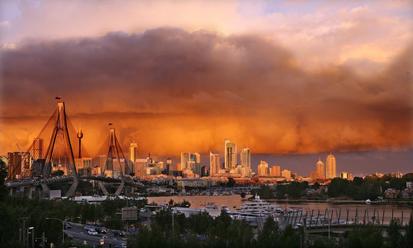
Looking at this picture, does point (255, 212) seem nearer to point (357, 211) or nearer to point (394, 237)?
point (357, 211)

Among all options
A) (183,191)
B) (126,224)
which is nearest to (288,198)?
(183,191)

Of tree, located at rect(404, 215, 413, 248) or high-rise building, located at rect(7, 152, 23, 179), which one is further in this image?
high-rise building, located at rect(7, 152, 23, 179)

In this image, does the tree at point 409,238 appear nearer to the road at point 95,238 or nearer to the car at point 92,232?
the road at point 95,238

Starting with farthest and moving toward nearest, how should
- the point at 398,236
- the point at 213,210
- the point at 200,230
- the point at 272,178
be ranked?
1. the point at 272,178
2. the point at 213,210
3. the point at 200,230
4. the point at 398,236

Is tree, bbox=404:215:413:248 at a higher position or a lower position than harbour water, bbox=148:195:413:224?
higher

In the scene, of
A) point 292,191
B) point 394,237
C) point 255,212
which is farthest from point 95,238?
point 292,191

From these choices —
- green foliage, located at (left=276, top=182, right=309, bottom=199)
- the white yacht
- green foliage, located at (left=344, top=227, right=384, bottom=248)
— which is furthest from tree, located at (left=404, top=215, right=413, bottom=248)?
green foliage, located at (left=276, top=182, right=309, bottom=199)

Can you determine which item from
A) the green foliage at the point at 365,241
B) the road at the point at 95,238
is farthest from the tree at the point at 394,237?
the road at the point at 95,238

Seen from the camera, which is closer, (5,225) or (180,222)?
(5,225)

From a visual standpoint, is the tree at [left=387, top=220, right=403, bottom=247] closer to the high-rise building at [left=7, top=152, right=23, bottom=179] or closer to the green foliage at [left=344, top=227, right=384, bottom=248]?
the green foliage at [left=344, top=227, right=384, bottom=248]

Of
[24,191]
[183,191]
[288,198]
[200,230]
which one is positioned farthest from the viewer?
[183,191]

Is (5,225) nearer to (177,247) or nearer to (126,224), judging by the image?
(177,247)
